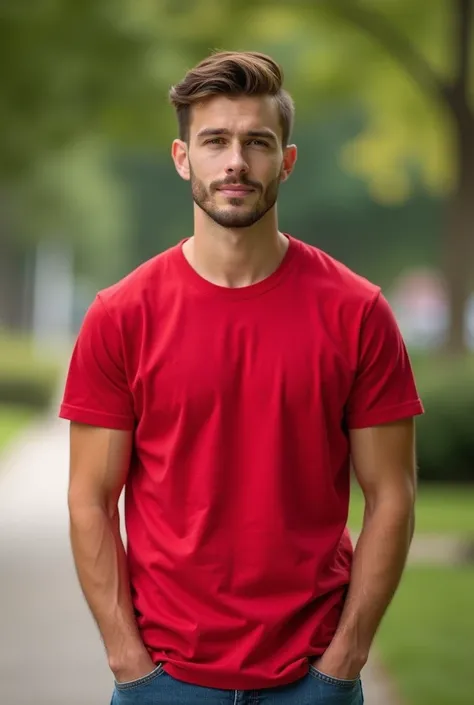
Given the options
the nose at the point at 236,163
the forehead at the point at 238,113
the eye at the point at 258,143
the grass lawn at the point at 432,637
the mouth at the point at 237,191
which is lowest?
the grass lawn at the point at 432,637

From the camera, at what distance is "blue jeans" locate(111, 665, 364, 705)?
3244 millimetres

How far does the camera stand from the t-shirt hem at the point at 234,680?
10.6ft

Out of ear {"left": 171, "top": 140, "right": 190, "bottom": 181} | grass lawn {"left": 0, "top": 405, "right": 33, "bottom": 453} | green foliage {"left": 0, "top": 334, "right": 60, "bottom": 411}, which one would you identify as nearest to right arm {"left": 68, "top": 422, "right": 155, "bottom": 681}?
ear {"left": 171, "top": 140, "right": 190, "bottom": 181}

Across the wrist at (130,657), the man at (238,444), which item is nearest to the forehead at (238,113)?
the man at (238,444)

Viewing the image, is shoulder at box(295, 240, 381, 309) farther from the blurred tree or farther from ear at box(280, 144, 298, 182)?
the blurred tree

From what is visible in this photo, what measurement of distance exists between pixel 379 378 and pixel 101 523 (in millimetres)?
717

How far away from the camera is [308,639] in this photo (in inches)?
128

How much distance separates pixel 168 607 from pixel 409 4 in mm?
17786

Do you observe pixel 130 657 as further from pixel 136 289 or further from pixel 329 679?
pixel 136 289

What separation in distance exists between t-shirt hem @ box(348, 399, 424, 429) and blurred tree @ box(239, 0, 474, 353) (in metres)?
15.4

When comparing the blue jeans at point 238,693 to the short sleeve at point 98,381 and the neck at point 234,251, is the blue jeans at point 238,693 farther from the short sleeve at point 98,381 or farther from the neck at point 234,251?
the neck at point 234,251

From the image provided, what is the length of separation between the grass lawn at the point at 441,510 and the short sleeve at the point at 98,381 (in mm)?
9129

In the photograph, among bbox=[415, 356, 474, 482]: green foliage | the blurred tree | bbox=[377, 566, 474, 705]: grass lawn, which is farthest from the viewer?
the blurred tree

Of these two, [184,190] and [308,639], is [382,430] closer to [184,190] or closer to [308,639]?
[308,639]
